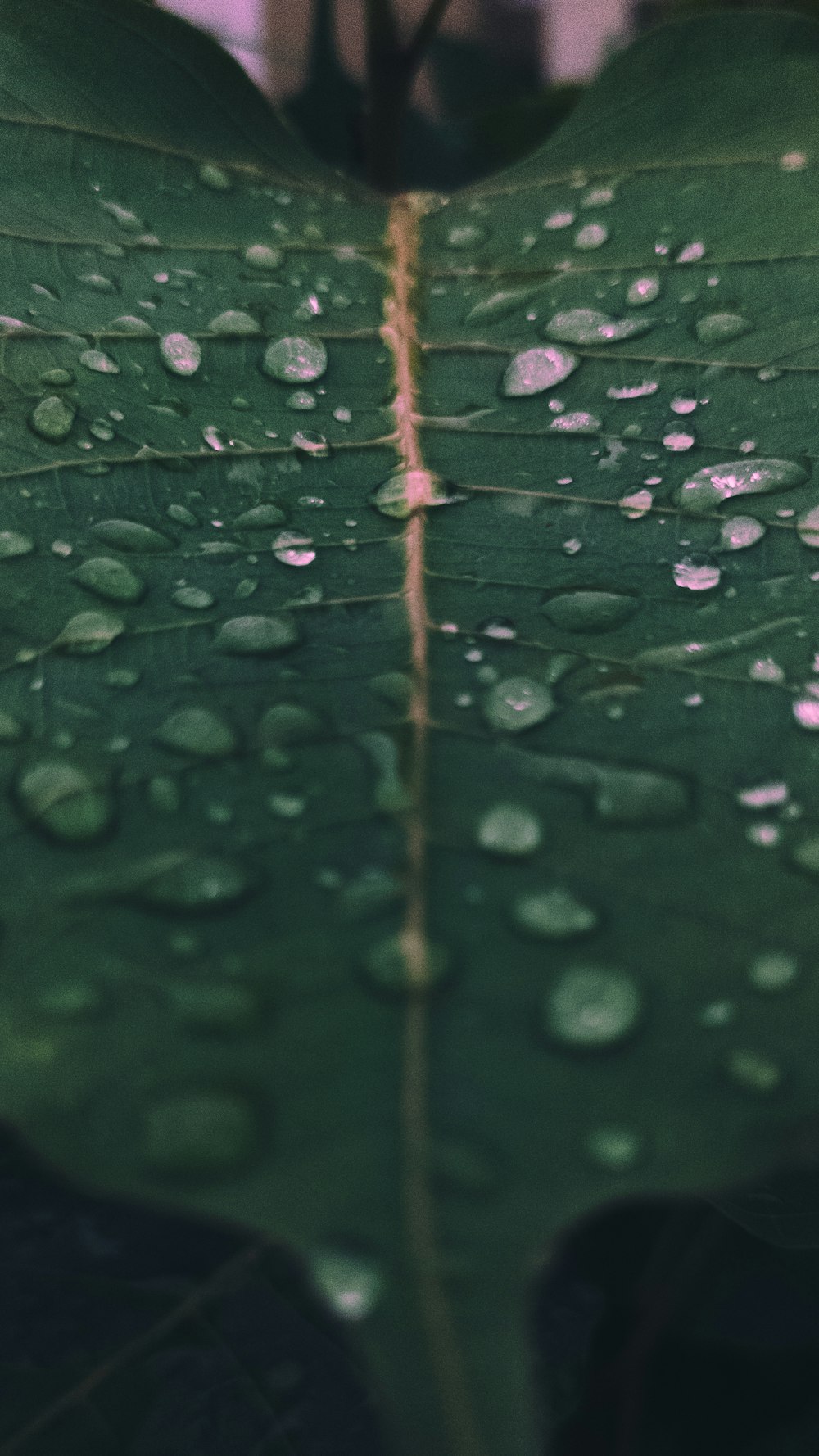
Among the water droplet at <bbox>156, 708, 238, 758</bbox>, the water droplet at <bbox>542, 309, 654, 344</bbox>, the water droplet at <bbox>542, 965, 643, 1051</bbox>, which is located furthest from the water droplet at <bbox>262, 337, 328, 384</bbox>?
the water droplet at <bbox>542, 965, 643, 1051</bbox>

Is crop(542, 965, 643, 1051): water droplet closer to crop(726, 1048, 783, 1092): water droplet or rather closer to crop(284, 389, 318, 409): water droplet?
crop(726, 1048, 783, 1092): water droplet

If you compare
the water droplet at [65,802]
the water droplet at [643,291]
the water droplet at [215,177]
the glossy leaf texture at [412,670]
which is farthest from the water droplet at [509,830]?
the water droplet at [215,177]

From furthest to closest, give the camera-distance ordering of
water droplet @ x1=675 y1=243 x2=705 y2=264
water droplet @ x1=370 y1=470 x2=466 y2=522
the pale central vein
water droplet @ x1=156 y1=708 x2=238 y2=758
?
water droplet @ x1=675 y1=243 x2=705 y2=264 → water droplet @ x1=370 y1=470 x2=466 y2=522 → water droplet @ x1=156 y1=708 x2=238 y2=758 → the pale central vein

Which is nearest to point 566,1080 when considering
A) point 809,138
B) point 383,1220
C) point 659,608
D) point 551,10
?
point 383,1220

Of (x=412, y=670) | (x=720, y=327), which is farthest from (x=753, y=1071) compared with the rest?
(x=720, y=327)

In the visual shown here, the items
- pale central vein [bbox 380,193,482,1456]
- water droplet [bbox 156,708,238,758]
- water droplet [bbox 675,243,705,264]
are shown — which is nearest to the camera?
pale central vein [bbox 380,193,482,1456]

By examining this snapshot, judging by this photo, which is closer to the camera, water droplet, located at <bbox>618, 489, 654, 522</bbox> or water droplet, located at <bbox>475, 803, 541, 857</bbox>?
water droplet, located at <bbox>475, 803, 541, 857</bbox>

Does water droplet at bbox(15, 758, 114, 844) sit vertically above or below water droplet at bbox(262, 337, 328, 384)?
below
